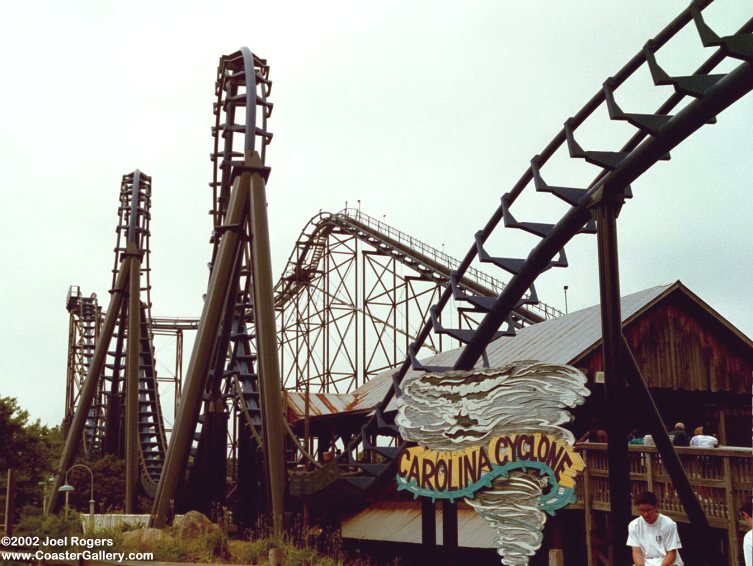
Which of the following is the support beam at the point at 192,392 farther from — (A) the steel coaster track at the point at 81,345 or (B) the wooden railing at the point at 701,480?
(A) the steel coaster track at the point at 81,345

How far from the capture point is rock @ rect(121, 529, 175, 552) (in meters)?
12.0

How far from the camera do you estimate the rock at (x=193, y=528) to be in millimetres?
13086

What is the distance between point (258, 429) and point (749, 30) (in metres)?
14.8

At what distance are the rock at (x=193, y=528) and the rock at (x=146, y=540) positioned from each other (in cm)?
42

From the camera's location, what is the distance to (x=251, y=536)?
595 inches

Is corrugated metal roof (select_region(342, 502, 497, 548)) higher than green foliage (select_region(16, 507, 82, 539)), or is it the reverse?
green foliage (select_region(16, 507, 82, 539))

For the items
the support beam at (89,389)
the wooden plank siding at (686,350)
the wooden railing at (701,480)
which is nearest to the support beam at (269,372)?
the wooden railing at (701,480)

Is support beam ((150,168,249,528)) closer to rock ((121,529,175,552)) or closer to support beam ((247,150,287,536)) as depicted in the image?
support beam ((247,150,287,536))

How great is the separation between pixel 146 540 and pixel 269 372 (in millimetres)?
3373

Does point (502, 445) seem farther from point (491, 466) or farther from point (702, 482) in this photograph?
point (702, 482)

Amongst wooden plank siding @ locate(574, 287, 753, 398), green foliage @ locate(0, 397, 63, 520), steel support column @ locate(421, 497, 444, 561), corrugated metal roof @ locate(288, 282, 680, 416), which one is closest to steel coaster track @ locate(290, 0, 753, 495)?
steel support column @ locate(421, 497, 444, 561)

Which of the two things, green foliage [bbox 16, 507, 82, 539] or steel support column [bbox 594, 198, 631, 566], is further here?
green foliage [bbox 16, 507, 82, 539]

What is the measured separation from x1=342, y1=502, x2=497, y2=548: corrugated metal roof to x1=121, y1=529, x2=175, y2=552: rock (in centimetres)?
464

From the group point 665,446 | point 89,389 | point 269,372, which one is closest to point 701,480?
point 665,446
